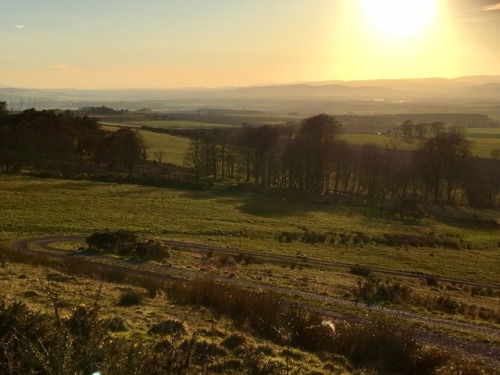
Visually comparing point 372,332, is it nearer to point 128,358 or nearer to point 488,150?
point 128,358

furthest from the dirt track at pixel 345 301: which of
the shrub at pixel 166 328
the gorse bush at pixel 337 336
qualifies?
the shrub at pixel 166 328

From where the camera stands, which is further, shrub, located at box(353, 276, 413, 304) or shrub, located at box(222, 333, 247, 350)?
shrub, located at box(353, 276, 413, 304)

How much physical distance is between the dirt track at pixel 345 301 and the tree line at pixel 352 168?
4085 cm

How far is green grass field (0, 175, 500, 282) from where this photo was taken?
38.1 m

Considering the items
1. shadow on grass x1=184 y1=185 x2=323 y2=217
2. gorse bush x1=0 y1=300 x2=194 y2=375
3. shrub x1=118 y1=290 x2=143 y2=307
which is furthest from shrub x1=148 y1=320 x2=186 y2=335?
shadow on grass x1=184 y1=185 x2=323 y2=217

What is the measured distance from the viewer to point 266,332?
43.2ft

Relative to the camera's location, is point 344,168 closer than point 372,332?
No

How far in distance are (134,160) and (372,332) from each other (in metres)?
62.8

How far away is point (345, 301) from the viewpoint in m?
21.2

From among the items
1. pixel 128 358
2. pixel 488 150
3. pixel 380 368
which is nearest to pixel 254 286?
pixel 380 368

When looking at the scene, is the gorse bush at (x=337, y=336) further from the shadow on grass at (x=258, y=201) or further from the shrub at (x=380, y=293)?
the shadow on grass at (x=258, y=201)

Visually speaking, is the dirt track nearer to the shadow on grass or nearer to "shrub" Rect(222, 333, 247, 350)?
"shrub" Rect(222, 333, 247, 350)

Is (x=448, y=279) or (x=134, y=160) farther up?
(x=134, y=160)

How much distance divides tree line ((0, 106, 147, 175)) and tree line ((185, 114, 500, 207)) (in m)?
11.0
